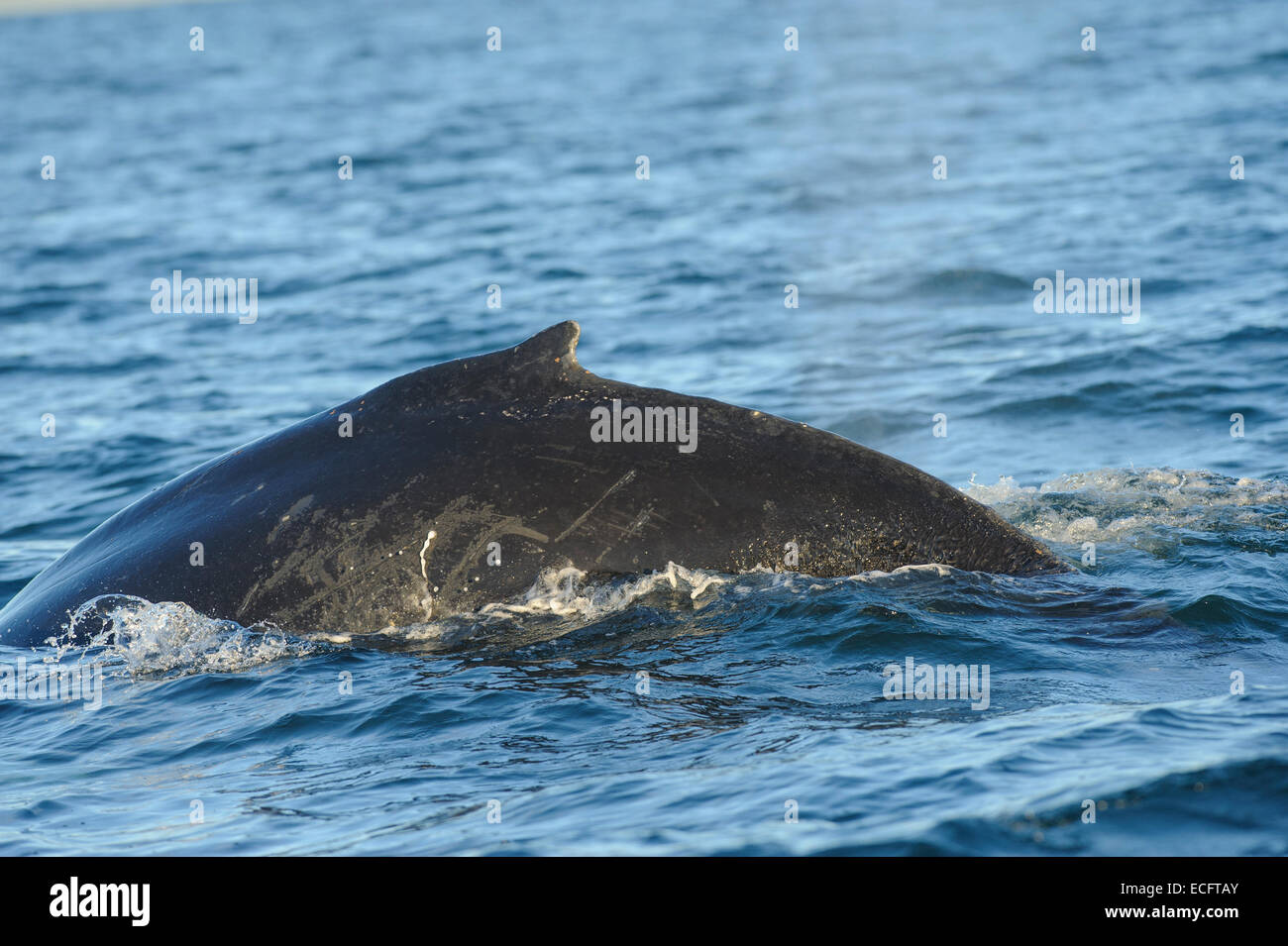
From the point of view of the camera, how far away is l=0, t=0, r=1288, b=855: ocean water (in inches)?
233

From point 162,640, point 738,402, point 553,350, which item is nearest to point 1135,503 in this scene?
point 553,350

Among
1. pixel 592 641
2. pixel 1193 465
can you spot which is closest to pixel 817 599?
pixel 592 641

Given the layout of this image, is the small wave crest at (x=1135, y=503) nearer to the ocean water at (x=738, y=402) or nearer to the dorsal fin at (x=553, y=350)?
the ocean water at (x=738, y=402)

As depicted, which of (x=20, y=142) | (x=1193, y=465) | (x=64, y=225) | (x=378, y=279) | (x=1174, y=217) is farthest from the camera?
(x=20, y=142)

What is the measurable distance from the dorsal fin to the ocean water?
1061 mm

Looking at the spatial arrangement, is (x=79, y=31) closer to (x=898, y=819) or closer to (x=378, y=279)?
(x=378, y=279)

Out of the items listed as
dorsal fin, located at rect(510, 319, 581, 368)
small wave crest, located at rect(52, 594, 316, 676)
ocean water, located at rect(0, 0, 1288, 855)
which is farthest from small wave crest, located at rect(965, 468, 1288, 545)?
small wave crest, located at rect(52, 594, 316, 676)

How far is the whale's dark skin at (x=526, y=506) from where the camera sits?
23.3ft

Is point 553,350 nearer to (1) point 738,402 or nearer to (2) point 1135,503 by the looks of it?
(2) point 1135,503

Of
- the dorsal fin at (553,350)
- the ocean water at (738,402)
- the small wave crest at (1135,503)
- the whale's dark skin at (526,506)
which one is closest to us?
the ocean water at (738,402)

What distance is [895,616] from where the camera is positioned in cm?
729

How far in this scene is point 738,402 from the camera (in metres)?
14.8

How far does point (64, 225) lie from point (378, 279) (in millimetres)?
10014

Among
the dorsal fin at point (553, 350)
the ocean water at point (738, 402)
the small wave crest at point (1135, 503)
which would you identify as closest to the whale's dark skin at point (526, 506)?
the dorsal fin at point (553, 350)
